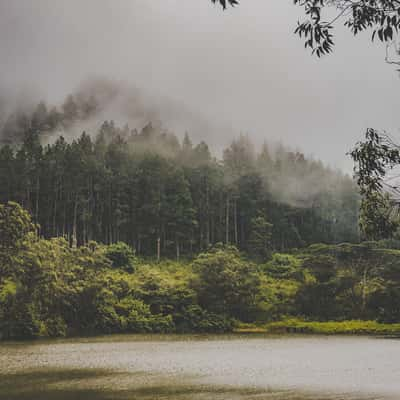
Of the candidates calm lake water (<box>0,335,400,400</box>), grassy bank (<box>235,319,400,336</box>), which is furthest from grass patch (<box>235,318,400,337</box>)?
calm lake water (<box>0,335,400,400</box>)

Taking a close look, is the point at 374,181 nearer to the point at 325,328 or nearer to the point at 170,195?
the point at 325,328

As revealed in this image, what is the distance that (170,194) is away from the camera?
7725 centimetres

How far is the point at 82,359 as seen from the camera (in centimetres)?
2611

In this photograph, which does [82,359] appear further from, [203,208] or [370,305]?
[203,208]

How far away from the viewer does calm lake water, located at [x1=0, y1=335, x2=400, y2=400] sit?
53.9 feet

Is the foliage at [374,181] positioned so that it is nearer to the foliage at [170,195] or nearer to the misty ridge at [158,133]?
the foliage at [170,195]

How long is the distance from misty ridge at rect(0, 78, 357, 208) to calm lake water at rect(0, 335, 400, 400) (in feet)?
177

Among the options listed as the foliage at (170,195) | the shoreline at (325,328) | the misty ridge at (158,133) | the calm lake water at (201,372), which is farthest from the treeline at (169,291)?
the misty ridge at (158,133)

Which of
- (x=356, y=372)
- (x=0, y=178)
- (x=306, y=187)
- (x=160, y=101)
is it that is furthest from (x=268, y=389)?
(x=160, y=101)

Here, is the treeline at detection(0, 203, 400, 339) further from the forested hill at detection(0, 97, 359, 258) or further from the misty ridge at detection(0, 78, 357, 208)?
the misty ridge at detection(0, 78, 357, 208)

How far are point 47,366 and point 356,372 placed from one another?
37.9 ft

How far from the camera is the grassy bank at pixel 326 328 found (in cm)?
4523

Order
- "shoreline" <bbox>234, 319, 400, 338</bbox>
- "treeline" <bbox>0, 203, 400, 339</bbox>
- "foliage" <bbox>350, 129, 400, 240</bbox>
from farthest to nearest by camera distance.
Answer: "shoreline" <bbox>234, 319, 400, 338</bbox> < "treeline" <bbox>0, 203, 400, 339</bbox> < "foliage" <bbox>350, 129, 400, 240</bbox>

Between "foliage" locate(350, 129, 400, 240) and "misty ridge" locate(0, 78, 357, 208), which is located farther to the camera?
"misty ridge" locate(0, 78, 357, 208)
